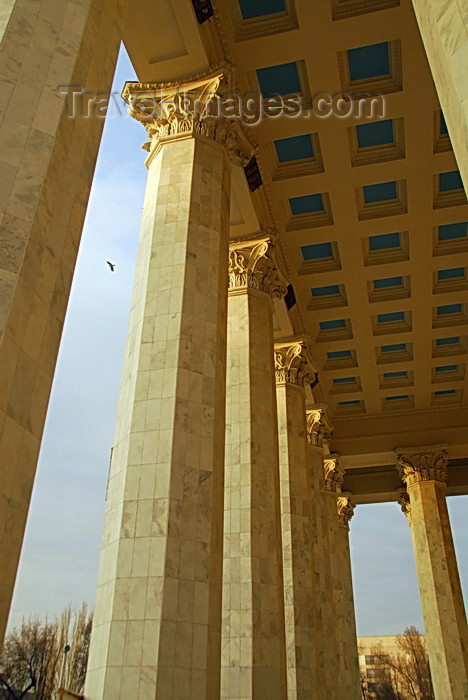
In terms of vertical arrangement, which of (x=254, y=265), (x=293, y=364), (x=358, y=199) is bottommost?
(x=293, y=364)

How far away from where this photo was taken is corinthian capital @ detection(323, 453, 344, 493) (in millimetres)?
31797

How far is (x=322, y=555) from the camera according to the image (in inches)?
998

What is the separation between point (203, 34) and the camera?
15.0 metres

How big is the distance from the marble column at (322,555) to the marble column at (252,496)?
6.66 metres

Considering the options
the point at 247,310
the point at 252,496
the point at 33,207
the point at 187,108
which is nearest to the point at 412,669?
the point at 247,310

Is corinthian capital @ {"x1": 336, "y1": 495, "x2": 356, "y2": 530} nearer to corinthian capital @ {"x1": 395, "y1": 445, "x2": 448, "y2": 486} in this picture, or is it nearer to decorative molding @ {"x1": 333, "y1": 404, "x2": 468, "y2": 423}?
decorative molding @ {"x1": 333, "y1": 404, "x2": 468, "y2": 423}

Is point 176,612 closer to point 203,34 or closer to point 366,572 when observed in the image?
point 203,34

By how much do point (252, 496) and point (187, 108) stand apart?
933 cm

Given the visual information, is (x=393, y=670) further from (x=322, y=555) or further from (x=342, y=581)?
(x=322, y=555)

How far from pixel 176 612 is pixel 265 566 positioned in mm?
5507

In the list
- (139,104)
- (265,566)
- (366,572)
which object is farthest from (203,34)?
(366,572)

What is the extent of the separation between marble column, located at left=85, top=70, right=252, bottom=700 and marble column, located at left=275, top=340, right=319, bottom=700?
9914mm

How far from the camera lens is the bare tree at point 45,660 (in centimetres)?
4444

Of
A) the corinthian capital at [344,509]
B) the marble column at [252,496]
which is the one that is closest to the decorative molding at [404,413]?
the corinthian capital at [344,509]
